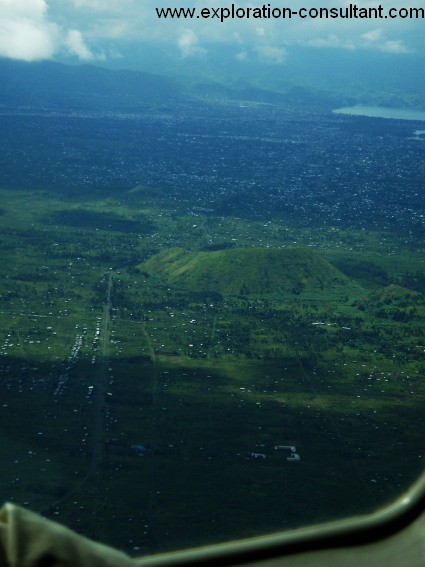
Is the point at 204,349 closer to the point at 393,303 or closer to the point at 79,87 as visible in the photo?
the point at 393,303

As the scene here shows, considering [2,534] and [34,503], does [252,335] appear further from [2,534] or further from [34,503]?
[2,534]

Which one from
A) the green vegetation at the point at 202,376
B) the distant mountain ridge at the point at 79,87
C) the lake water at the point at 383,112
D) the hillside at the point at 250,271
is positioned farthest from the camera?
the lake water at the point at 383,112

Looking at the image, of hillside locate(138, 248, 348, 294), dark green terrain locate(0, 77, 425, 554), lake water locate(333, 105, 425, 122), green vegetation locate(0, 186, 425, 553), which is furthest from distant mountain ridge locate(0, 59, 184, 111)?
hillside locate(138, 248, 348, 294)

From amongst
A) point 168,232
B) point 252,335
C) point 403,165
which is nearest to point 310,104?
point 403,165

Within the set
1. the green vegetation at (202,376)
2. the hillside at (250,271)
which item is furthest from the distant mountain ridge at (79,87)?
the hillside at (250,271)

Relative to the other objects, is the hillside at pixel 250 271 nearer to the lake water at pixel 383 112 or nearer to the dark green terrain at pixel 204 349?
the dark green terrain at pixel 204 349
